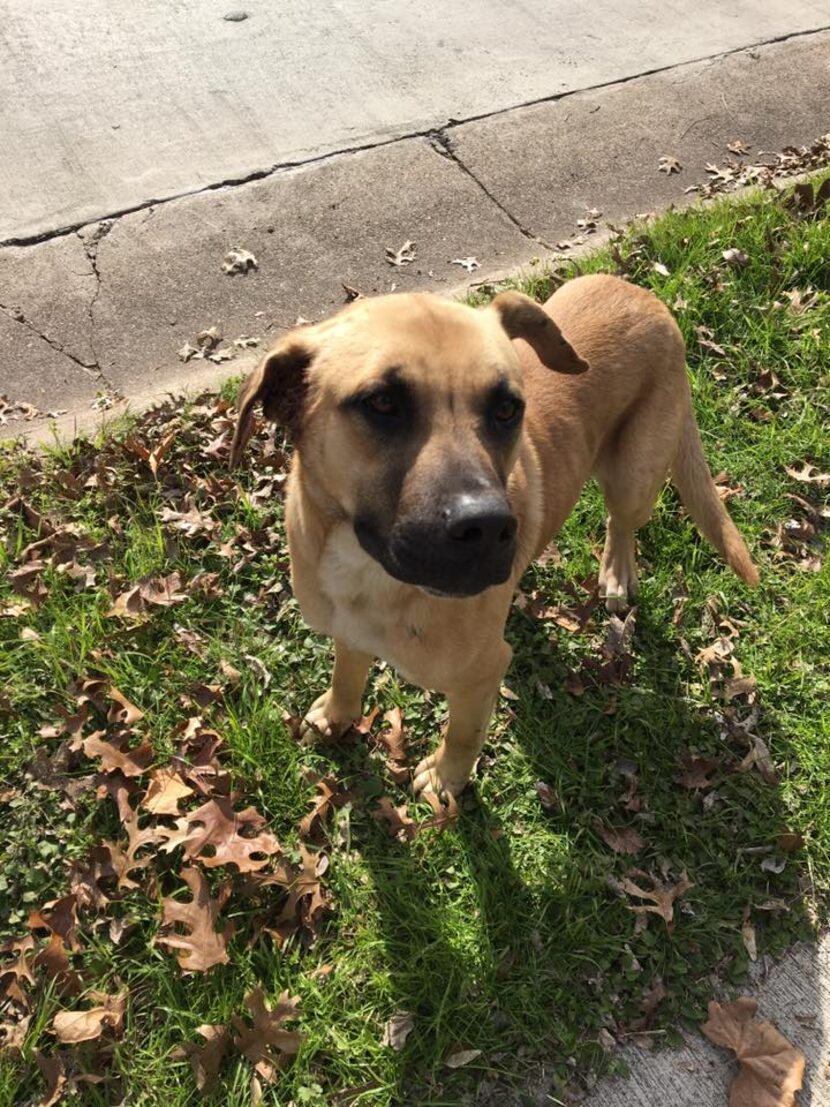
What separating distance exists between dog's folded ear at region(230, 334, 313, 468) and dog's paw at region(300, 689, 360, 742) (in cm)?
118

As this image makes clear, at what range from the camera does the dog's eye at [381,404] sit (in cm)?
219

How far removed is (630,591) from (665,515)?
1.71ft

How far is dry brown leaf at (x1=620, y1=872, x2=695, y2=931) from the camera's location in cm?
285

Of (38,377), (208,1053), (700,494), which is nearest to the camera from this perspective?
(208,1053)

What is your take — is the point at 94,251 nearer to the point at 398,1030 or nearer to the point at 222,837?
the point at 222,837

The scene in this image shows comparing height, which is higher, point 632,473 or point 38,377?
point 632,473

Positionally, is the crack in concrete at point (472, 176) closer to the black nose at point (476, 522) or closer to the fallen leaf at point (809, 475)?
the fallen leaf at point (809, 475)

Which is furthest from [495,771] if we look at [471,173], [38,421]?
[471,173]

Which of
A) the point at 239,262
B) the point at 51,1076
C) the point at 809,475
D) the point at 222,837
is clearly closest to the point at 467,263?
the point at 239,262

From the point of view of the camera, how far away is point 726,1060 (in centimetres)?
258

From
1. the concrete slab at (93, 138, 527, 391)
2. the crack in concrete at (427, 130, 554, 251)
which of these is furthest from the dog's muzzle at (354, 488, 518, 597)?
the crack in concrete at (427, 130, 554, 251)

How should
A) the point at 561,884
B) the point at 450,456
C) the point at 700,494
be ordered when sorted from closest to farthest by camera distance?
1. the point at 450,456
2. the point at 561,884
3. the point at 700,494

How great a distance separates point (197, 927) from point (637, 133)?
6139 millimetres


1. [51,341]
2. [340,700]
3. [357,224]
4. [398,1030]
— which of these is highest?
[357,224]
